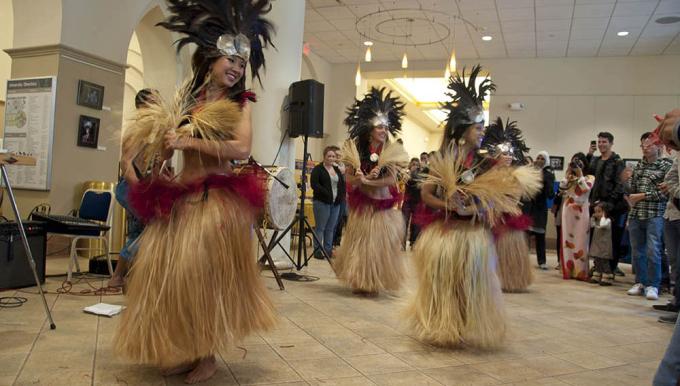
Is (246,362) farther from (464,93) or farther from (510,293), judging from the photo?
(510,293)

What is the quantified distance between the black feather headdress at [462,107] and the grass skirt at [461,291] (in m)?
0.64

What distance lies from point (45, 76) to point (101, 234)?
234cm

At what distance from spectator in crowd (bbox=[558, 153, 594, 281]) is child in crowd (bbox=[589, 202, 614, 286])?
105mm

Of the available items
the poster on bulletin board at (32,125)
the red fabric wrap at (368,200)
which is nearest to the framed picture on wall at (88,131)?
the poster on bulletin board at (32,125)

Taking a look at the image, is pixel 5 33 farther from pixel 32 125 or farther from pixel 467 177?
pixel 467 177

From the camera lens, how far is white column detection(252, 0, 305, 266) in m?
5.85

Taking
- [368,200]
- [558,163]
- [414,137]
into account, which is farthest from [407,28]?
[414,137]

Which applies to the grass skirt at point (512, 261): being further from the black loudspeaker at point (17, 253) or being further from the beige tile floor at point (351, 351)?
the black loudspeaker at point (17, 253)

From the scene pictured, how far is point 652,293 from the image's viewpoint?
5.11 metres

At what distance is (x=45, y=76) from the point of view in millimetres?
5754

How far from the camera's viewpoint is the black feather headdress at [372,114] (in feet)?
15.0

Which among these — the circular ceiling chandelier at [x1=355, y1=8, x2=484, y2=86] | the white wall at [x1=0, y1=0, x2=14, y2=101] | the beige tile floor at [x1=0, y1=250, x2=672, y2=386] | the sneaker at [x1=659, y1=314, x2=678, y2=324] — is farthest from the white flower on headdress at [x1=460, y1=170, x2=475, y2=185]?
the white wall at [x1=0, y1=0, x2=14, y2=101]

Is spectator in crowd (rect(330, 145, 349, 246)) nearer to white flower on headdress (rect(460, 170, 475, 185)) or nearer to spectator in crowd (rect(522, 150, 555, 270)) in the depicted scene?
spectator in crowd (rect(522, 150, 555, 270))

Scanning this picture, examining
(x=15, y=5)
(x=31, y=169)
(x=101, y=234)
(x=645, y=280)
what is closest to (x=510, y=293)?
(x=645, y=280)
